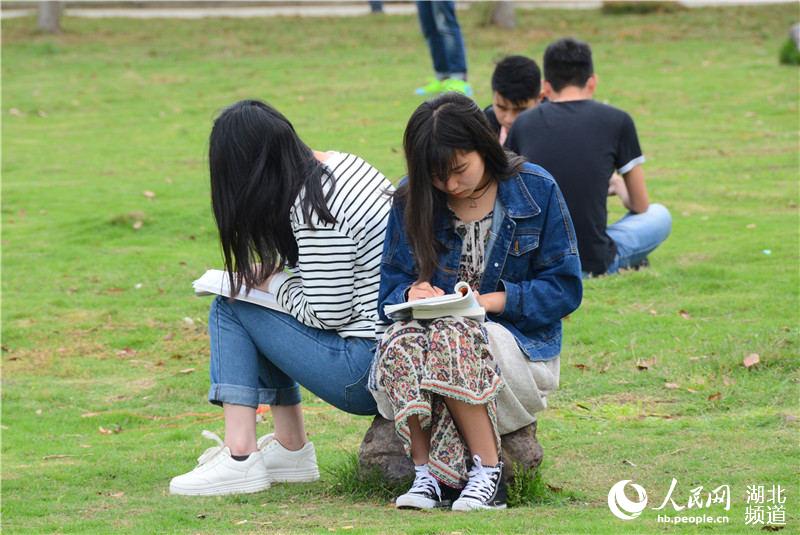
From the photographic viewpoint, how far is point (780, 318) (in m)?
6.73

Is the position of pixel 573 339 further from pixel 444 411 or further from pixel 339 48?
pixel 339 48

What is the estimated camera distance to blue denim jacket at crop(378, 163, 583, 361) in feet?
13.1

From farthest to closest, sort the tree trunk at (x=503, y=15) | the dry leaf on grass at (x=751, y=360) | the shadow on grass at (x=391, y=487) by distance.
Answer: the tree trunk at (x=503, y=15)
the dry leaf on grass at (x=751, y=360)
the shadow on grass at (x=391, y=487)

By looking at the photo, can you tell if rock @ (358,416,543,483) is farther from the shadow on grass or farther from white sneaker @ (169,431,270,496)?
white sneaker @ (169,431,270,496)

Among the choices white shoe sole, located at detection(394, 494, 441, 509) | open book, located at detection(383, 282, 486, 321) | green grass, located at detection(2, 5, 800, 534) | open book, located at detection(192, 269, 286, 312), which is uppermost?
open book, located at detection(383, 282, 486, 321)

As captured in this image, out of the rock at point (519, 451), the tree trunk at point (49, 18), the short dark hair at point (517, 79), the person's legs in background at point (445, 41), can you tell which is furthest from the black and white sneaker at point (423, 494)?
the tree trunk at point (49, 18)

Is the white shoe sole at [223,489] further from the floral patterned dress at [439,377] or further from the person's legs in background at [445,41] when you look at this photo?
the person's legs in background at [445,41]

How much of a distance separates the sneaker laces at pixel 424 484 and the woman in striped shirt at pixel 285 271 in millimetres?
400

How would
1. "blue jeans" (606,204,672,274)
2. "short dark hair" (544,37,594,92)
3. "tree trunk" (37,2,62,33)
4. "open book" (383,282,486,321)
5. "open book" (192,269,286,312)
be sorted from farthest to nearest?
"tree trunk" (37,2,62,33), "blue jeans" (606,204,672,274), "short dark hair" (544,37,594,92), "open book" (192,269,286,312), "open book" (383,282,486,321)

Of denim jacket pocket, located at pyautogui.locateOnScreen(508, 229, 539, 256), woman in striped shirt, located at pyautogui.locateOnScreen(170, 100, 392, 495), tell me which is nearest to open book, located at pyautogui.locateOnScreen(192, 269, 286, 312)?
woman in striped shirt, located at pyautogui.locateOnScreen(170, 100, 392, 495)

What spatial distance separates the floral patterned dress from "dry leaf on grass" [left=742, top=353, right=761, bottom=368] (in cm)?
225

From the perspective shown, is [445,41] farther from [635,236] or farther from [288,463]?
[288,463]

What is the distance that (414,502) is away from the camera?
402 cm

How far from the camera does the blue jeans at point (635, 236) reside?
25.9ft
